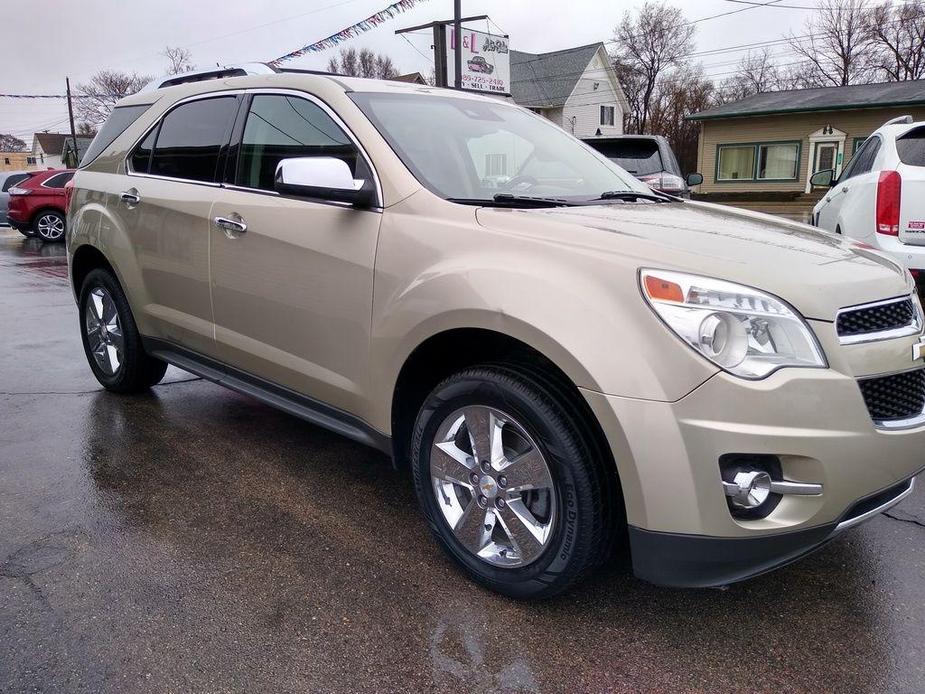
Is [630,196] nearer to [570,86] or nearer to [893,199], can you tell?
[893,199]

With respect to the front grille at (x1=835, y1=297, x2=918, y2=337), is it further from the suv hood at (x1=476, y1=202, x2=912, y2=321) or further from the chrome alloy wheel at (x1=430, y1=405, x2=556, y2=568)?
the chrome alloy wheel at (x1=430, y1=405, x2=556, y2=568)

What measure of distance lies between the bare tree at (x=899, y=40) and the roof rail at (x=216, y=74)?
52.8 meters

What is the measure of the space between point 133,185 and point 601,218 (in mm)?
2901

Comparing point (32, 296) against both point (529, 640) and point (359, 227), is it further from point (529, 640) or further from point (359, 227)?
point (529, 640)

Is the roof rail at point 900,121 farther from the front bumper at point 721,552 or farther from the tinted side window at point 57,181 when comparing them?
the tinted side window at point 57,181

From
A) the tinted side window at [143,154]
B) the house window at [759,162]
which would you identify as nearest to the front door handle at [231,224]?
the tinted side window at [143,154]

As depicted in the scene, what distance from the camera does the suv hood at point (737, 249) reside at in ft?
7.32

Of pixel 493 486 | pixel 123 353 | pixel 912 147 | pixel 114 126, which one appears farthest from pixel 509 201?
pixel 912 147

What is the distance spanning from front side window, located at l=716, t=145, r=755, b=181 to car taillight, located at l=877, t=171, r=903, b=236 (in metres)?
28.0

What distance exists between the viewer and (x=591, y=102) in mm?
49281

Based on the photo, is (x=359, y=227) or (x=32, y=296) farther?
(x=32, y=296)

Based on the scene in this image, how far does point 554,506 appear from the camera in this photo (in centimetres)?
242

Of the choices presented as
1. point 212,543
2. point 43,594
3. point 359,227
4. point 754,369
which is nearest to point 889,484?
point 754,369

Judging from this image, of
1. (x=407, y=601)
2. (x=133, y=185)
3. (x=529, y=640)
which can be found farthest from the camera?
(x=133, y=185)
